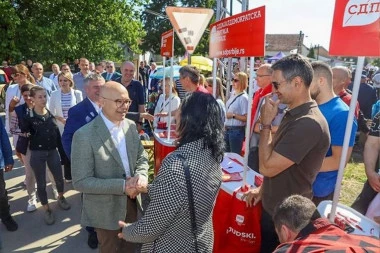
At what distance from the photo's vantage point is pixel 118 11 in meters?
19.8

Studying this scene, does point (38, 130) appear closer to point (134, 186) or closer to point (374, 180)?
point (134, 186)

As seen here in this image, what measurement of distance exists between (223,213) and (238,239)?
254 mm

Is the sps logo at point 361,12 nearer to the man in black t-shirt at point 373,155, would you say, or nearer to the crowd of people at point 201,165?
the crowd of people at point 201,165

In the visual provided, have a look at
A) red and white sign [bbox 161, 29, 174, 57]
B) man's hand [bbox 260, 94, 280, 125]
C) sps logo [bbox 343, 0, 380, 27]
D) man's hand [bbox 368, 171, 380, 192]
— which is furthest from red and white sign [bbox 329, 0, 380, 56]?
red and white sign [bbox 161, 29, 174, 57]

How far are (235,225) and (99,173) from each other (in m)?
1.14

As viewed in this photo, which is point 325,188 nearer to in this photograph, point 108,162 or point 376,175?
point 376,175

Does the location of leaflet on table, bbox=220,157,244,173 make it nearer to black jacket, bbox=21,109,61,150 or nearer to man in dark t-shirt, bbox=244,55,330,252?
man in dark t-shirt, bbox=244,55,330,252

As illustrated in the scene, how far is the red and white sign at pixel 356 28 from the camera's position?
1.86 metres

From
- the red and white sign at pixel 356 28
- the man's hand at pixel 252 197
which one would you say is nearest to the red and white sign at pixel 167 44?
the man's hand at pixel 252 197

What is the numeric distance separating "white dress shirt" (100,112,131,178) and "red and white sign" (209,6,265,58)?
1.30 metres

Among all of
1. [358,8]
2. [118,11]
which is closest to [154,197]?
[358,8]

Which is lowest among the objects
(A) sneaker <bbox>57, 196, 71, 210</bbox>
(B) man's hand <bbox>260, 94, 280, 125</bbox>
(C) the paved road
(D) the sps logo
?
(C) the paved road

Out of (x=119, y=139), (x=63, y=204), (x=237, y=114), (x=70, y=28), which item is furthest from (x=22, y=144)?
(x=70, y=28)

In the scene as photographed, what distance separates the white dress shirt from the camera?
8.46ft
